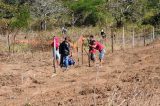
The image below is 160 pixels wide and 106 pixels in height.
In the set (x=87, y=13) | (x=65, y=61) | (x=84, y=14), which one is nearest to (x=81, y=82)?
(x=65, y=61)

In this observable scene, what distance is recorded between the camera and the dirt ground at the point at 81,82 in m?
9.35

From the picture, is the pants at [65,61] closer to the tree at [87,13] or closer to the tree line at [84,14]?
the tree line at [84,14]

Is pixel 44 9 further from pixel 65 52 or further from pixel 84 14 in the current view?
pixel 65 52

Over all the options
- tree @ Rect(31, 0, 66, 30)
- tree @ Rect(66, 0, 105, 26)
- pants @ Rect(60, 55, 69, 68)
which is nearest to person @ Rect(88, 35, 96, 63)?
pants @ Rect(60, 55, 69, 68)

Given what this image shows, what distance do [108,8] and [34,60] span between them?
3054 cm

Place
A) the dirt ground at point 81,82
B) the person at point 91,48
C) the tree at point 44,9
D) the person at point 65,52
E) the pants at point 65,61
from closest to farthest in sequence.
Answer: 1. the dirt ground at point 81,82
2. the person at point 65,52
3. the pants at point 65,61
4. the person at point 91,48
5. the tree at point 44,9

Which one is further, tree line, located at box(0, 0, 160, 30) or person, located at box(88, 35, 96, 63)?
tree line, located at box(0, 0, 160, 30)

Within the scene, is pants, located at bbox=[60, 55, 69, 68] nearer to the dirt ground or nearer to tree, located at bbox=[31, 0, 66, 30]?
the dirt ground

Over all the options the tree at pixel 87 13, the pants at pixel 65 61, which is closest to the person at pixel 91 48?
the pants at pixel 65 61

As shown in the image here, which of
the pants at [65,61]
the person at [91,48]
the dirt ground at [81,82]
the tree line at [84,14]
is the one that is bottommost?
the dirt ground at [81,82]

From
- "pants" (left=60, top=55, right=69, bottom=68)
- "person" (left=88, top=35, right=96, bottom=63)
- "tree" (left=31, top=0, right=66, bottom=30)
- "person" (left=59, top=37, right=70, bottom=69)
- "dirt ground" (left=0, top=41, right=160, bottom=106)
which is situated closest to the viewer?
"dirt ground" (left=0, top=41, right=160, bottom=106)

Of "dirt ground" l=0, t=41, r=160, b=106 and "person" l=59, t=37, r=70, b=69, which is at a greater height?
"person" l=59, t=37, r=70, b=69

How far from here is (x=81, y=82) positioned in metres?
15.5

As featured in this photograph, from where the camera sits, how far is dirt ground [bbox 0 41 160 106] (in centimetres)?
935
